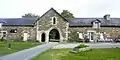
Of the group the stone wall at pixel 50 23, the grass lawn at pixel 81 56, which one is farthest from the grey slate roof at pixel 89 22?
the grass lawn at pixel 81 56

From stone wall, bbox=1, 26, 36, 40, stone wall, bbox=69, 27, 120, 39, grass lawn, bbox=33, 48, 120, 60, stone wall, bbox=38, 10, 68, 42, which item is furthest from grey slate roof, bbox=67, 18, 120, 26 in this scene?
grass lawn, bbox=33, 48, 120, 60

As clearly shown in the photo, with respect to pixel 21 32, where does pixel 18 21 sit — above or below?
above

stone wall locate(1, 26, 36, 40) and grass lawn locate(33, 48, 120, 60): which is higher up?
stone wall locate(1, 26, 36, 40)

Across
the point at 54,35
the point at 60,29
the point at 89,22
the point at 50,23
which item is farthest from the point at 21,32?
the point at 89,22

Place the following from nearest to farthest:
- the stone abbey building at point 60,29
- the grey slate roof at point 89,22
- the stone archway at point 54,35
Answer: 1. the stone abbey building at point 60,29
2. the grey slate roof at point 89,22
3. the stone archway at point 54,35

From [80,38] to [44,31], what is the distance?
7.05 metres

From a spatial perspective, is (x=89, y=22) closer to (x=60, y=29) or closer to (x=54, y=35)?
(x=60, y=29)

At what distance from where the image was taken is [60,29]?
5122 centimetres

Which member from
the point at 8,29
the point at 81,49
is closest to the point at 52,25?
the point at 8,29

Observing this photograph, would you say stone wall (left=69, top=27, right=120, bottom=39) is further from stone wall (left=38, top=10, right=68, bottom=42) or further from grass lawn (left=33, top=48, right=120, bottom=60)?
grass lawn (left=33, top=48, right=120, bottom=60)

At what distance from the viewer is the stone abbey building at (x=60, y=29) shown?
51.0 meters

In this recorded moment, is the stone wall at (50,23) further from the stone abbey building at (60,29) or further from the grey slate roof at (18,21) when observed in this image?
the grey slate roof at (18,21)

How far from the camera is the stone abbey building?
167ft

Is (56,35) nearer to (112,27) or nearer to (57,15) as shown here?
(57,15)
